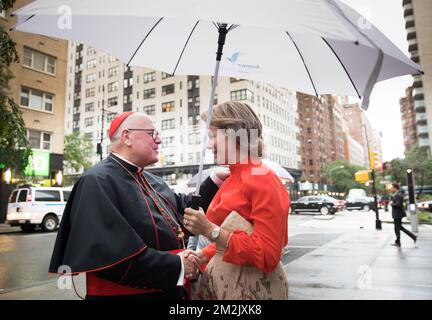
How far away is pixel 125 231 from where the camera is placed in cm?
180

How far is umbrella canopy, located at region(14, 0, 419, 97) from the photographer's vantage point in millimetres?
1852

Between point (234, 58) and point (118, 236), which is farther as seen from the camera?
point (234, 58)

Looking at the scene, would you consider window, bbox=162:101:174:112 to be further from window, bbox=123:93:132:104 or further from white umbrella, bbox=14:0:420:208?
white umbrella, bbox=14:0:420:208

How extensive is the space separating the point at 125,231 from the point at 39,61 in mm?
30527

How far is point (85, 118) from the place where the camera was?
74312mm

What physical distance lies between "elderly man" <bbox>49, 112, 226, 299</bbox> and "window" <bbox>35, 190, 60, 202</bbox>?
18078mm

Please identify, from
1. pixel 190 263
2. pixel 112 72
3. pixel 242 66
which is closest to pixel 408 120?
pixel 112 72

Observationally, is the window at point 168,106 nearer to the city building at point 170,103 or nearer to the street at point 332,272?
the city building at point 170,103

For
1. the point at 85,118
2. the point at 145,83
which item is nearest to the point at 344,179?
the point at 145,83

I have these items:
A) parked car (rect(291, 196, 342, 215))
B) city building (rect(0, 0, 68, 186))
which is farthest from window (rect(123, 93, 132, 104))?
parked car (rect(291, 196, 342, 215))

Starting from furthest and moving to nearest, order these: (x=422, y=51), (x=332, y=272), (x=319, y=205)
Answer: (x=422, y=51)
(x=319, y=205)
(x=332, y=272)

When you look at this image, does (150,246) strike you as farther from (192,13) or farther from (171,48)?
(171,48)

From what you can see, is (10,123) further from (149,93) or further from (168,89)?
(149,93)

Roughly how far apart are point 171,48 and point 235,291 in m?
2.34
